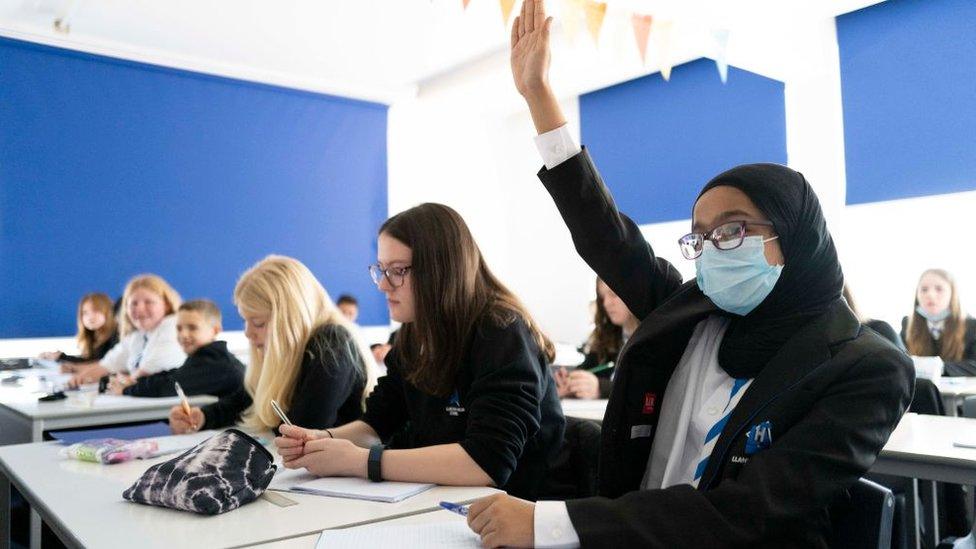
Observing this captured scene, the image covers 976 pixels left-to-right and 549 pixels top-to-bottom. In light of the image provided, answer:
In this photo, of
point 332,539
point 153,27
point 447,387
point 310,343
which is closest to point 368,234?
point 153,27

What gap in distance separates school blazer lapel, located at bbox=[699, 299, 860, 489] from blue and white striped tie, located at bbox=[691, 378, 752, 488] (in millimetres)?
83

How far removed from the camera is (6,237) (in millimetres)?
5461

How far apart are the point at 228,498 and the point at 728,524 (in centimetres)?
92

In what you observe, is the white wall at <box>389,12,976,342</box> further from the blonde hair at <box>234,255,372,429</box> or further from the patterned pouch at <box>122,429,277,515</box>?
the patterned pouch at <box>122,429,277,515</box>

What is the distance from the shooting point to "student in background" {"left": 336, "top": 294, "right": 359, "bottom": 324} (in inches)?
265

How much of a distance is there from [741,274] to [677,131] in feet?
17.7

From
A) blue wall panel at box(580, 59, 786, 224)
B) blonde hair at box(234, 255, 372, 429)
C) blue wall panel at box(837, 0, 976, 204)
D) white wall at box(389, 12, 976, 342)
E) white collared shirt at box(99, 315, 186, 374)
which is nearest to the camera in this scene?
blonde hair at box(234, 255, 372, 429)

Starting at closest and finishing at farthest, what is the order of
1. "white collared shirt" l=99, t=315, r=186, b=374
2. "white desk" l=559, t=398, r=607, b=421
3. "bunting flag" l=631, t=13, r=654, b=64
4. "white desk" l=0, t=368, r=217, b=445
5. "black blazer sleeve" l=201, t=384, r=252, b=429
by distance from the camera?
"black blazer sleeve" l=201, t=384, r=252, b=429 < "white desk" l=559, t=398, r=607, b=421 < "white desk" l=0, t=368, r=217, b=445 < "white collared shirt" l=99, t=315, r=186, b=374 < "bunting flag" l=631, t=13, r=654, b=64

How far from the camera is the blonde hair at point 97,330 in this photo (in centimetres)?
536

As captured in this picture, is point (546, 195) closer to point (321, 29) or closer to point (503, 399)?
point (321, 29)

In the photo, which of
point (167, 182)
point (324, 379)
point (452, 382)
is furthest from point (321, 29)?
point (452, 382)

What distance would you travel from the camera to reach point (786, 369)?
1.24m

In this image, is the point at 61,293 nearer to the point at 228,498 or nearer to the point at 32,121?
the point at 32,121

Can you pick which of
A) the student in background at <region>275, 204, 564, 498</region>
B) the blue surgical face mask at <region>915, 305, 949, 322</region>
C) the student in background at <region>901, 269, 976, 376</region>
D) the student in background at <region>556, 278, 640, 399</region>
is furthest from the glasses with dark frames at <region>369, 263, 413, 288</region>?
the blue surgical face mask at <region>915, 305, 949, 322</region>
